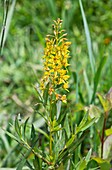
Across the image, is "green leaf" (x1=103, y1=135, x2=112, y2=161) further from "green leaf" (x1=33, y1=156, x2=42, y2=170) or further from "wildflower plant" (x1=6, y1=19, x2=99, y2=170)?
"green leaf" (x1=33, y1=156, x2=42, y2=170)

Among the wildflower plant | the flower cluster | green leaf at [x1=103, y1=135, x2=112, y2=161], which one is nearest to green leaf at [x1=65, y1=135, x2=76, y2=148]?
the wildflower plant

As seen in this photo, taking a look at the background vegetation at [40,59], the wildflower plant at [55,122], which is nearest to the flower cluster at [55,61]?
the wildflower plant at [55,122]

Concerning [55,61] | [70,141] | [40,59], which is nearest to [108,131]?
[70,141]

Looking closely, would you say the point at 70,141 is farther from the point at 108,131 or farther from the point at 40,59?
the point at 40,59

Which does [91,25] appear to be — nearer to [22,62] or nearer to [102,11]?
[102,11]

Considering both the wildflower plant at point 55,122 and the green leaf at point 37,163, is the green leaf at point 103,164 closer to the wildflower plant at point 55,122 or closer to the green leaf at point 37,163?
the wildflower plant at point 55,122

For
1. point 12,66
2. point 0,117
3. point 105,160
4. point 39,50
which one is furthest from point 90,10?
point 105,160

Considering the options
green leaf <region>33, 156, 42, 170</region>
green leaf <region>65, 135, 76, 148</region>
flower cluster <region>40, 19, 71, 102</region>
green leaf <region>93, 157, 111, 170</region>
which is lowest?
green leaf <region>93, 157, 111, 170</region>

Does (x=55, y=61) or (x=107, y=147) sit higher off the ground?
(x=55, y=61)
